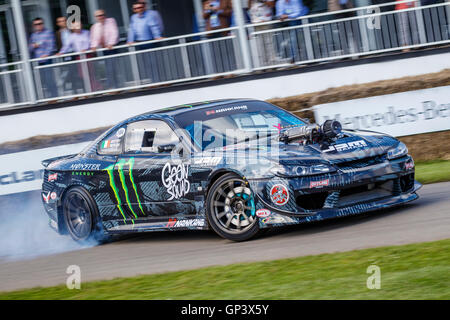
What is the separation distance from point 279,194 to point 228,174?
60cm

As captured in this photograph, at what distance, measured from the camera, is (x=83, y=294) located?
6.54 m

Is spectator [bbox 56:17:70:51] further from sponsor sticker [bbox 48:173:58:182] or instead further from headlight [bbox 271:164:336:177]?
headlight [bbox 271:164:336:177]

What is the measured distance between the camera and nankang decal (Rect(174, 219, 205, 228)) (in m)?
8.17

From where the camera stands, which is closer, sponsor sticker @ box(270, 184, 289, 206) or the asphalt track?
the asphalt track

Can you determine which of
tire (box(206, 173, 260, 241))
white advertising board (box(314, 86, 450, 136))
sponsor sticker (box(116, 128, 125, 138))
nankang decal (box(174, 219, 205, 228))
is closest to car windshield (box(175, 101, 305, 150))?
tire (box(206, 173, 260, 241))

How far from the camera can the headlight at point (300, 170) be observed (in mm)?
7590

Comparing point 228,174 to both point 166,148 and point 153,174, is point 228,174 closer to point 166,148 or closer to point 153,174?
point 166,148

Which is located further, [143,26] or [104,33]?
[104,33]

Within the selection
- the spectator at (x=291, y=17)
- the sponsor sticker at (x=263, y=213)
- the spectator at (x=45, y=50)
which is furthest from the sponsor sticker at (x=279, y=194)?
the spectator at (x=45, y=50)

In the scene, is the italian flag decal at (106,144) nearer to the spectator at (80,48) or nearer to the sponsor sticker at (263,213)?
the sponsor sticker at (263,213)

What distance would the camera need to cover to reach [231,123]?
8719 mm

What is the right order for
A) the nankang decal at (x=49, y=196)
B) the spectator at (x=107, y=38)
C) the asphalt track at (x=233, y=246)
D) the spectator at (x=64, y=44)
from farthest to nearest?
1. the spectator at (x=64, y=44)
2. the spectator at (x=107, y=38)
3. the nankang decal at (x=49, y=196)
4. the asphalt track at (x=233, y=246)

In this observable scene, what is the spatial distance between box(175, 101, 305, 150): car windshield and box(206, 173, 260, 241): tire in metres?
0.62

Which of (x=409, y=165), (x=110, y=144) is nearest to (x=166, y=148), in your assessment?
(x=110, y=144)
